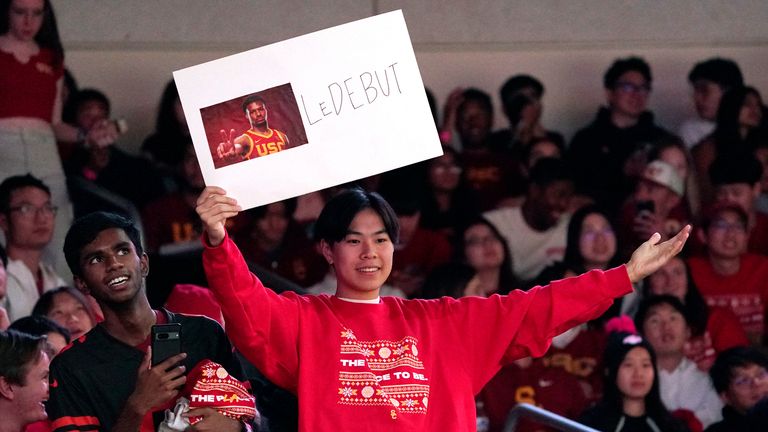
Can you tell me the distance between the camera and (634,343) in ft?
21.4

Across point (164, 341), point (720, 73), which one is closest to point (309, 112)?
point (164, 341)

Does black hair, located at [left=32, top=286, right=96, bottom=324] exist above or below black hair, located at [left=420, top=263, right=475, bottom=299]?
above

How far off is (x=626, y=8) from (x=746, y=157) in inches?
53.4

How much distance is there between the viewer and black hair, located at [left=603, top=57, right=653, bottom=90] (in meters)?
8.54

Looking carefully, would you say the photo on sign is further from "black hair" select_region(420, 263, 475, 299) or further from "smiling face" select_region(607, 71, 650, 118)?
"smiling face" select_region(607, 71, 650, 118)

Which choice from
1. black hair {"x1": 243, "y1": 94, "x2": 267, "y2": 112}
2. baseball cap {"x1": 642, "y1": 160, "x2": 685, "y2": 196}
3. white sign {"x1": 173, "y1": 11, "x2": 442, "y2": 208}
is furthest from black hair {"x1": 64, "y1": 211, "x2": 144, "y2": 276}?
baseball cap {"x1": 642, "y1": 160, "x2": 685, "y2": 196}

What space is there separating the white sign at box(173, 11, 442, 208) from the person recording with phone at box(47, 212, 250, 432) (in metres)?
0.32

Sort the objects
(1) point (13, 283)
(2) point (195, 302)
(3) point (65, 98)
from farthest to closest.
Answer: (3) point (65, 98) → (1) point (13, 283) → (2) point (195, 302)

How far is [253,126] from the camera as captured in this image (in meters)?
4.02

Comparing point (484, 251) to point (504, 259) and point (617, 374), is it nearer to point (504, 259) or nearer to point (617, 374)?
point (504, 259)

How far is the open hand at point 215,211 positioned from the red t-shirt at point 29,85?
11.1 feet

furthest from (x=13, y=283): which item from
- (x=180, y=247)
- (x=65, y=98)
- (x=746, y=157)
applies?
(x=746, y=157)

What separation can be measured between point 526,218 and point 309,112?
387 centimetres

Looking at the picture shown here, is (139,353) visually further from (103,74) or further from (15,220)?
(103,74)
